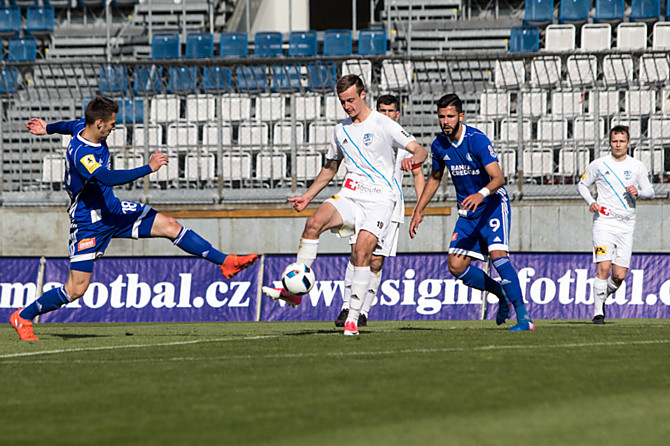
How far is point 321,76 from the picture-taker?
56.7 feet

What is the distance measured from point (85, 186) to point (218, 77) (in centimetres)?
886

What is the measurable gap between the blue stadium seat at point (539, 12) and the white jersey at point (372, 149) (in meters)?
18.8

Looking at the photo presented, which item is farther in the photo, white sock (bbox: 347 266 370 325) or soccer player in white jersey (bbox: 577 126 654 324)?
soccer player in white jersey (bbox: 577 126 654 324)

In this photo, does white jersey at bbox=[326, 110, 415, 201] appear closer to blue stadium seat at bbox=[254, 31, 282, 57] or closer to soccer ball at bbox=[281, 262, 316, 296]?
soccer ball at bbox=[281, 262, 316, 296]

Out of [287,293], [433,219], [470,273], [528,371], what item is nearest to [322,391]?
[528,371]

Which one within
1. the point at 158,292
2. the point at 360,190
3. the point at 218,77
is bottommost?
the point at 158,292

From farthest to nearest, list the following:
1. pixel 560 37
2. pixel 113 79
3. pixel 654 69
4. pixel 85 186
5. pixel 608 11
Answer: pixel 608 11
pixel 560 37
pixel 113 79
pixel 654 69
pixel 85 186

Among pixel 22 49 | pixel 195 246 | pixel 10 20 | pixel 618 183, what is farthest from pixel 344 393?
pixel 10 20

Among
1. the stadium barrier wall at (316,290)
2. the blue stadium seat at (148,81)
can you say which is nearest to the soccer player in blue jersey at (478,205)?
the stadium barrier wall at (316,290)

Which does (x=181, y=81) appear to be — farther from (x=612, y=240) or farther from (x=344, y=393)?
(x=344, y=393)

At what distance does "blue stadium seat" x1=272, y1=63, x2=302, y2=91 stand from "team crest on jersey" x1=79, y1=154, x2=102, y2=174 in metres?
8.91

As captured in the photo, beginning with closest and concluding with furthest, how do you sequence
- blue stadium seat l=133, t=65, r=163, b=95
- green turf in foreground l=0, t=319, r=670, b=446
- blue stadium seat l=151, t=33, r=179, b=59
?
green turf in foreground l=0, t=319, r=670, b=446
blue stadium seat l=133, t=65, r=163, b=95
blue stadium seat l=151, t=33, r=179, b=59

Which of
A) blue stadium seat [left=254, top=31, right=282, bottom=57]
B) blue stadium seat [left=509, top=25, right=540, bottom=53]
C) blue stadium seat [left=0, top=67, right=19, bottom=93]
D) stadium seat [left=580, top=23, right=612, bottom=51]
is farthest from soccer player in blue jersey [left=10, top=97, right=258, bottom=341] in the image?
stadium seat [left=580, top=23, right=612, bottom=51]

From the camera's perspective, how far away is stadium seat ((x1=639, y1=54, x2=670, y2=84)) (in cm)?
1608
